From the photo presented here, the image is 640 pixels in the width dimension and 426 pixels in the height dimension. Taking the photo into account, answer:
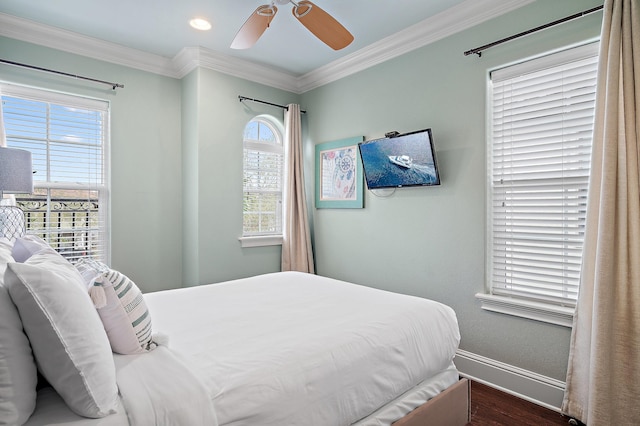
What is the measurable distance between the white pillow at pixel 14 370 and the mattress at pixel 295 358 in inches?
2.4

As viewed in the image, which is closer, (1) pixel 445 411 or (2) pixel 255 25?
(1) pixel 445 411

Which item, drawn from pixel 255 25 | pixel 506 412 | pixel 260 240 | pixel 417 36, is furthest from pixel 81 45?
pixel 506 412

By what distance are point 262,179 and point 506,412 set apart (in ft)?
9.83

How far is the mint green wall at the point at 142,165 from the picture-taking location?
3199 mm

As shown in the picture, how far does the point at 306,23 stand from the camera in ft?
7.29

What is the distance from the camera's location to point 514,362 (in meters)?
2.46

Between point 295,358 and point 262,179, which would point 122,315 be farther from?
point 262,179

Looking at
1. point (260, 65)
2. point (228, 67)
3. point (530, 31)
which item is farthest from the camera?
point (260, 65)

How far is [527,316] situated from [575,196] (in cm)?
83

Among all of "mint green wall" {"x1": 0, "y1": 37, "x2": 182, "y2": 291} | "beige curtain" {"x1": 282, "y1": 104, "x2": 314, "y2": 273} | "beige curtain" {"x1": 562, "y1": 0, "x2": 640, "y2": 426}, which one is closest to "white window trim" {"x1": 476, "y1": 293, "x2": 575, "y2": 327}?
"beige curtain" {"x1": 562, "y1": 0, "x2": 640, "y2": 426}

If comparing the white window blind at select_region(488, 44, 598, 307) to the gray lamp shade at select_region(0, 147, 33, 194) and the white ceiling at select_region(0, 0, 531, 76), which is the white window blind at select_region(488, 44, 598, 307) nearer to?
the white ceiling at select_region(0, 0, 531, 76)

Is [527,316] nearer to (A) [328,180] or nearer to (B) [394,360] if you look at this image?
(B) [394,360]

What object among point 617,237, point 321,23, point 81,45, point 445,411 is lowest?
point 445,411

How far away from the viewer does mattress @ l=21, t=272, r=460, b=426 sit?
1.16m
